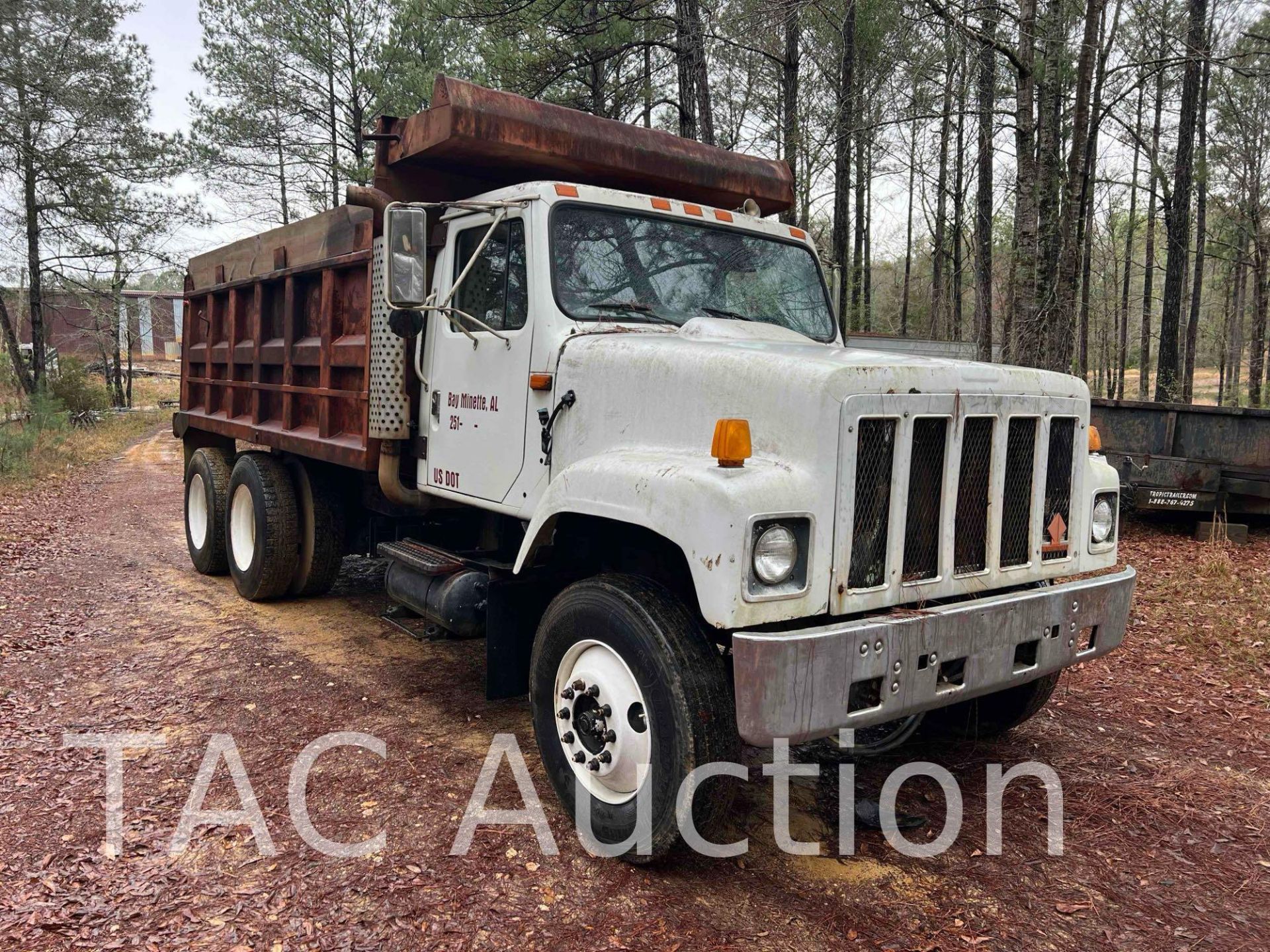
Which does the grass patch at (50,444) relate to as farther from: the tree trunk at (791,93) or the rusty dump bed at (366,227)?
the tree trunk at (791,93)

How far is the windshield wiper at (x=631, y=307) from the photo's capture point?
423cm

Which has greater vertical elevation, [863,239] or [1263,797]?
[863,239]

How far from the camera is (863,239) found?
2745cm

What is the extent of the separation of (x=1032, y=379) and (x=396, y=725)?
11.1 ft

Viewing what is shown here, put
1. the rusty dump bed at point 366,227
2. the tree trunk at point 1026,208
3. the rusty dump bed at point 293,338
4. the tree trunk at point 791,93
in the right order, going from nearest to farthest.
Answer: the rusty dump bed at point 366,227 < the rusty dump bed at point 293,338 < the tree trunk at point 1026,208 < the tree trunk at point 791,93

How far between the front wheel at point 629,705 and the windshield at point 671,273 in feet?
4.64

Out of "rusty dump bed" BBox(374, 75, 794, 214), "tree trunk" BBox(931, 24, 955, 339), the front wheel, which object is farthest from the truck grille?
"tree trunk" BBox(931, 24, 955, 339)

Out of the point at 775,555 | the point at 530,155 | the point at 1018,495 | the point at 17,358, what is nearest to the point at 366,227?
the point at 530,155

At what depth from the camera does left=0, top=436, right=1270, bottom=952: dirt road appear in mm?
3033

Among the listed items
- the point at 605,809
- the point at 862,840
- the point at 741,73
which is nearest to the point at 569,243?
the point at 605,809

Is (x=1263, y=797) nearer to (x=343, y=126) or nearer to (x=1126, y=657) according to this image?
(x=1126, y=657)

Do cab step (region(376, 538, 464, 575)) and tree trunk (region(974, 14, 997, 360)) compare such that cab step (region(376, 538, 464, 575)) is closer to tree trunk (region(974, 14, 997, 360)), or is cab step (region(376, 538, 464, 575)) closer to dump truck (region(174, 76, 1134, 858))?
dump truck (region(174, 76, 1134, 858))

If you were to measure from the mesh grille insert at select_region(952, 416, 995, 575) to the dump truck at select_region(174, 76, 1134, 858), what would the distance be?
0.04 feet

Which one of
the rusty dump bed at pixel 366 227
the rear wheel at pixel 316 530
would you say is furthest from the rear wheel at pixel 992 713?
the rear wheel at pixel 316 530
